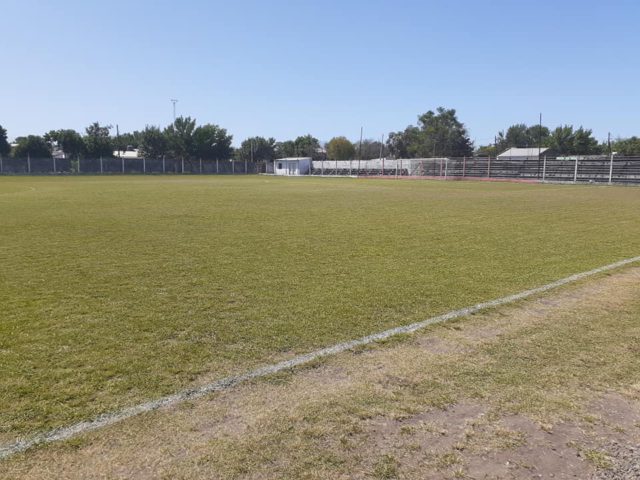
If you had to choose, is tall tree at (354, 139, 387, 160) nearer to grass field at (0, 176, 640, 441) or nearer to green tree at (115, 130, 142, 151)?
green tree at (115, 130, 142, 151)

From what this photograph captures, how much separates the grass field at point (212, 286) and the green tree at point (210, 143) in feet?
247

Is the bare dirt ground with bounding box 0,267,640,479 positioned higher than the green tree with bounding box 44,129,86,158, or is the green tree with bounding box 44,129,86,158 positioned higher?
the green tree with bounding box 44,129,86,158

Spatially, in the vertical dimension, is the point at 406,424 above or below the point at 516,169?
below

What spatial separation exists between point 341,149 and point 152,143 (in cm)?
4121

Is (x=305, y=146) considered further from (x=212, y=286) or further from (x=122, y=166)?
(x=212, y=286)

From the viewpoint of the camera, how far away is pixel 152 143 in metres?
83.4

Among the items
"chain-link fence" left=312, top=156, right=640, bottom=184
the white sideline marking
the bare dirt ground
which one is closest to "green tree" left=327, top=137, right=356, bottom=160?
"chain-link fence" left=312, top=156, right=640, bottom=184

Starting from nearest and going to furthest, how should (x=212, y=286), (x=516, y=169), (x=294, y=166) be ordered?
(x=212, y=286) → (x=516, y=169) → (x=294, y=166)

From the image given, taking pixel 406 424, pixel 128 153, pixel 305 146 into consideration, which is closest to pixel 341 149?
pixel 305 146

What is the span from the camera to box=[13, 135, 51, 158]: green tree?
7050 cm

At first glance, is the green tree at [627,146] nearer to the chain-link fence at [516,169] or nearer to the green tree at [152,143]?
the chain-link fence at [516,169]

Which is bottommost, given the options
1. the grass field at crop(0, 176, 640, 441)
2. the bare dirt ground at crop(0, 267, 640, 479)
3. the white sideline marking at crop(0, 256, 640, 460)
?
the bare dirt ground at crop(0, 267, 640, 479)

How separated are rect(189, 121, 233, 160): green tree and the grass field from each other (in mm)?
75335

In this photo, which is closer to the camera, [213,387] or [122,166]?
[213,387]
